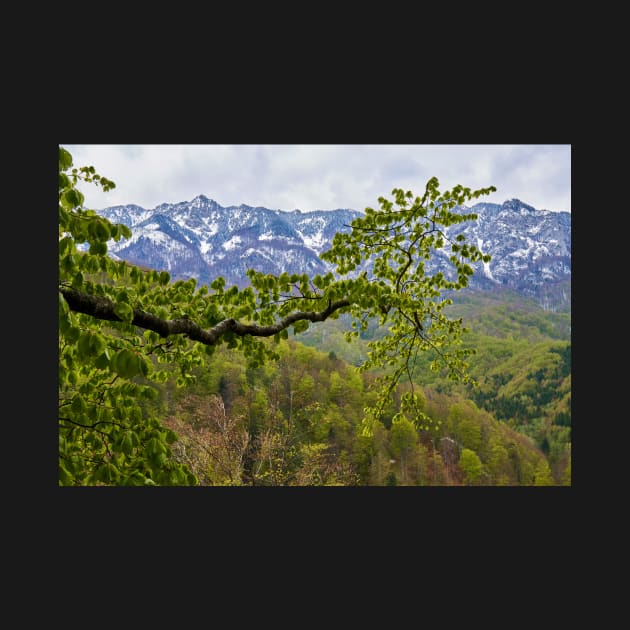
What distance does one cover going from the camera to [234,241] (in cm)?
12962

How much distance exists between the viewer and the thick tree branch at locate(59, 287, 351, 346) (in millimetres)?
1655

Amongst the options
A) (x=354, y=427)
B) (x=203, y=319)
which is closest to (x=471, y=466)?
(x=354, y=427)

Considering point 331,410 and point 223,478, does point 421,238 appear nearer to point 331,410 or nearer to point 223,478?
point 223,478

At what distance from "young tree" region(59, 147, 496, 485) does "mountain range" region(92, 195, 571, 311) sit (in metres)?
72.9

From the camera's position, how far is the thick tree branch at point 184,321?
1.66 meters

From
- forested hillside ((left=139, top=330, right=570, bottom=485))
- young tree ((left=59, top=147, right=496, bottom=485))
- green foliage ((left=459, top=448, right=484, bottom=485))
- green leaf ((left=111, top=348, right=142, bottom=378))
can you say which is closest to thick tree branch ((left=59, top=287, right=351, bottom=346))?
young tree ((left=59, top=147, right=496, bottom=485))

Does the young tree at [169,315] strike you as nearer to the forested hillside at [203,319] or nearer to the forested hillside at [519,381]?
the forested hillside at [203,319]

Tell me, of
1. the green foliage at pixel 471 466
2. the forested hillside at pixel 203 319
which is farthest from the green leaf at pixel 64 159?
the green foliage at pixel 471 466

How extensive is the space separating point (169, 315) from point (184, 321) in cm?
10

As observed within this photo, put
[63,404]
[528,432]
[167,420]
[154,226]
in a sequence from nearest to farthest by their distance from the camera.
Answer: [63,404]
[167,420]
[528,432]
[154,226]

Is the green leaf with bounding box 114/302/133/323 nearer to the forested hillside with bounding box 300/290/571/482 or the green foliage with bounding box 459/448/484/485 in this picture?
the forested hillside with bounding box 300/290/571/482

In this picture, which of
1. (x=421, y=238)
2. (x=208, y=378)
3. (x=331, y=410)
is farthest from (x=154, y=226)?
(x=421, y=238)

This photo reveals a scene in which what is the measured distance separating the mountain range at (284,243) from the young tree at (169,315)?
72.9 metres

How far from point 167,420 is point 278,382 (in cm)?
1196
